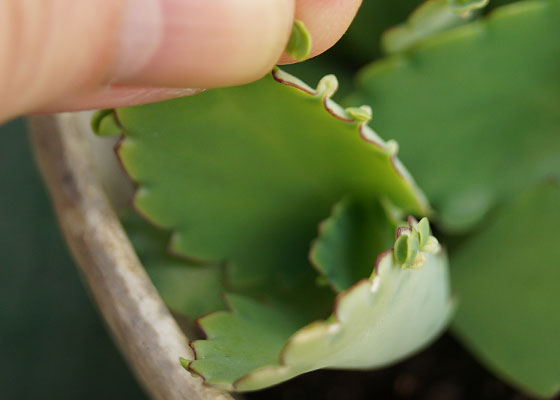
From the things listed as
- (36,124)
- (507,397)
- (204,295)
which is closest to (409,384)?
(507,397)

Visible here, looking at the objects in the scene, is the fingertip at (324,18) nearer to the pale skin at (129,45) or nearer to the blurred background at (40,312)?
the pale skin at (129,45)

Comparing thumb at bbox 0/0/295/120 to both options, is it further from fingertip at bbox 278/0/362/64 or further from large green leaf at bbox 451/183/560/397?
large green leaf at bbox 451/183/560/397

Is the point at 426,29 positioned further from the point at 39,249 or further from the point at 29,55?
the point at 39,249

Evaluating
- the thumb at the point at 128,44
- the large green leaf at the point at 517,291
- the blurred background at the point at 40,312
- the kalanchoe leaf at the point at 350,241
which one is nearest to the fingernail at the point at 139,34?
the thumb at the point at 128,44

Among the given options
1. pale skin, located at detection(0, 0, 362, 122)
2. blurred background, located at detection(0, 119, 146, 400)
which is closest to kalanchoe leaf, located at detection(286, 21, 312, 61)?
pale skin, located at detection(0, 0, 362, 122)

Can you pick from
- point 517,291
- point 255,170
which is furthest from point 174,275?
point 517,291
